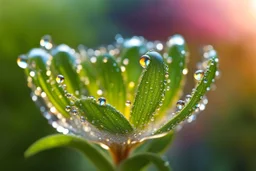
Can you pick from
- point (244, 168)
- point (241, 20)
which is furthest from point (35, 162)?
point (241, 20)

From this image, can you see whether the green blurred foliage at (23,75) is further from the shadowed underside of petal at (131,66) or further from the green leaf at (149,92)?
the green leaf at (149,92)

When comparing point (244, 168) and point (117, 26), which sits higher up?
point (117, 26)

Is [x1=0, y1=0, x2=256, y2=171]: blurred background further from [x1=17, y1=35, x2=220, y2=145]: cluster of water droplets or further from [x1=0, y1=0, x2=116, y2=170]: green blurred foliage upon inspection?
[x1=17, y1=35, x2=220, y2=145]: cluster of water droplets

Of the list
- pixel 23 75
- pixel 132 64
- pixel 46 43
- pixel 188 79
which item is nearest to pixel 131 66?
pixel 132 64

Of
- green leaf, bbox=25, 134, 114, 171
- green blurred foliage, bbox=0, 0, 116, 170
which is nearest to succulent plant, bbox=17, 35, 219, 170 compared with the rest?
green leaf, bbox=25, 134, 114, 171

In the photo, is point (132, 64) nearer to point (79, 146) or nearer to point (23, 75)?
point (79, 146)

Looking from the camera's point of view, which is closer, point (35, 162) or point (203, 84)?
point (203, 84)

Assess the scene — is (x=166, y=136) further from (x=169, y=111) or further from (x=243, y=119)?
A: (x=243, y=119)
